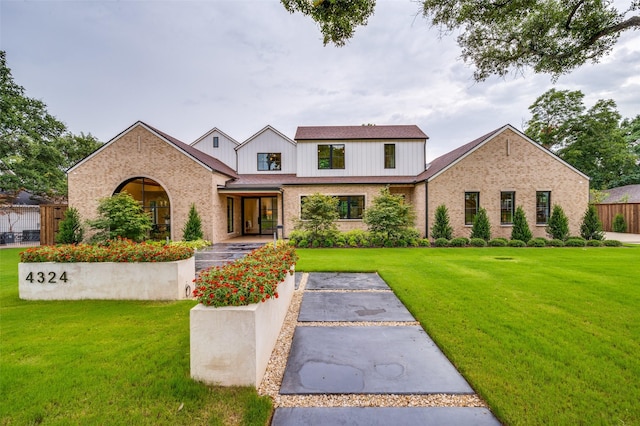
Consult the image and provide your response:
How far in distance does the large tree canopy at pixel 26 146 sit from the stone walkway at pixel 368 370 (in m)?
25.3

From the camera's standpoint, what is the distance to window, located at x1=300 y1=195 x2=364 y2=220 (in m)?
16.6

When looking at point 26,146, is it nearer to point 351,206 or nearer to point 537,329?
point 351,206

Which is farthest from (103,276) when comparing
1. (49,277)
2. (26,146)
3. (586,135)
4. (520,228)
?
(586,135)

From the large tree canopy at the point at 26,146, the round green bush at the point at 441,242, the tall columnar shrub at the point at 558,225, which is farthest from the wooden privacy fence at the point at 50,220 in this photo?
the tall columnar shrub at the point at 558,225

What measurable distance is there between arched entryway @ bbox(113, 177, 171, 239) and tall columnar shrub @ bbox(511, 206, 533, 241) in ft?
62.0

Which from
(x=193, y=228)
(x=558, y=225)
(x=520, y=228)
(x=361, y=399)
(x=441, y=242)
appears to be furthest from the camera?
(x=558, y=225)

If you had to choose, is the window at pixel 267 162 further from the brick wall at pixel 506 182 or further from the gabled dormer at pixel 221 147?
the brick wall at pixel 506 182

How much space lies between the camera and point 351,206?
16.6 meters

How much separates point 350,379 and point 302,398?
1.94 ft

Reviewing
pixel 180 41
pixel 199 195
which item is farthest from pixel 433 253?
pixel 180 41

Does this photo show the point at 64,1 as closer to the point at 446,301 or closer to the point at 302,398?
the point at 302,398

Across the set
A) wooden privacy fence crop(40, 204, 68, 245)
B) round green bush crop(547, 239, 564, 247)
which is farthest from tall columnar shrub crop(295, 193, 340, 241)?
wooden privacy fence crop(40, 204, 68, 245)

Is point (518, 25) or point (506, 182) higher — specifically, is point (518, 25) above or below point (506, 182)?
above

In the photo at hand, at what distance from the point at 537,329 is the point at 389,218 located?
9632 millimetres
